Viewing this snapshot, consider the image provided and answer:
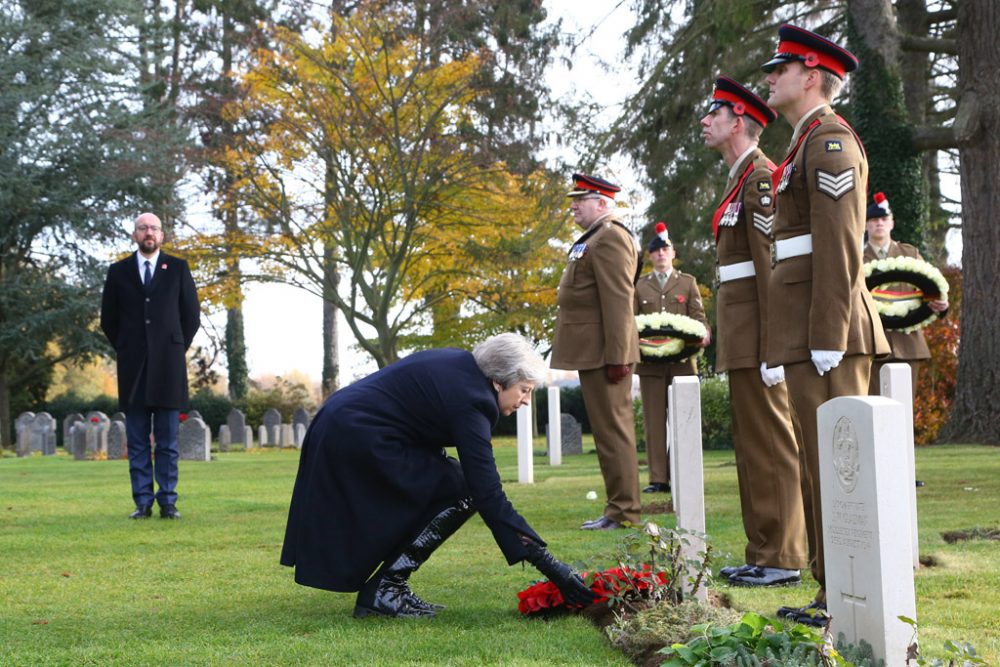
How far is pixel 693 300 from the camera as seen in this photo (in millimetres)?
11578

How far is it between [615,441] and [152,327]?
12.3ft

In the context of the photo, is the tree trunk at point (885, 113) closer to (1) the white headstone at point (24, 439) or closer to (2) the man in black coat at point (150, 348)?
(2) the man in black coat at point (150, 348)

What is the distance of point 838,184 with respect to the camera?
4504 mm

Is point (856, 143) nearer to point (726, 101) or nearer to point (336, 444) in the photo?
point (726, 101)

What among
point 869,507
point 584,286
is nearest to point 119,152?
point 584,286

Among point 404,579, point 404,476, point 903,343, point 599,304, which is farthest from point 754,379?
point 903,343

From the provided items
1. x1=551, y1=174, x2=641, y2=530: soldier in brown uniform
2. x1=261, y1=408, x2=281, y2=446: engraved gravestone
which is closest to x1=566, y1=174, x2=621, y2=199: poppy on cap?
x1=551, y1=174, x2=641, y2=530: soldier in brown uniform

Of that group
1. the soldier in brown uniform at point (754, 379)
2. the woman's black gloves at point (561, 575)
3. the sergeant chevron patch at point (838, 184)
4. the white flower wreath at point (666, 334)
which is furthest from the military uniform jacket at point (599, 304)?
the sergeant chevron patch at point (838, 184)

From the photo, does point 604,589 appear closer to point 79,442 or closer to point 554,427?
point 554,427

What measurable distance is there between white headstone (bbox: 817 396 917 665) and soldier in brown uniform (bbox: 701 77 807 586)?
6.06ft

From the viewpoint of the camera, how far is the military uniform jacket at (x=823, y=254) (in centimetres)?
449

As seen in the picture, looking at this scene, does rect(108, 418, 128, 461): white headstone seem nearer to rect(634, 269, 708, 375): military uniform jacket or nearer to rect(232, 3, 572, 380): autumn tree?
rect(232, 3, 572, 380): autumn tree

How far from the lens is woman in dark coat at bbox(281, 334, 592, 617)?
15.4 ft

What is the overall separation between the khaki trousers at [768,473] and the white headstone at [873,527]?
6.12 feet
